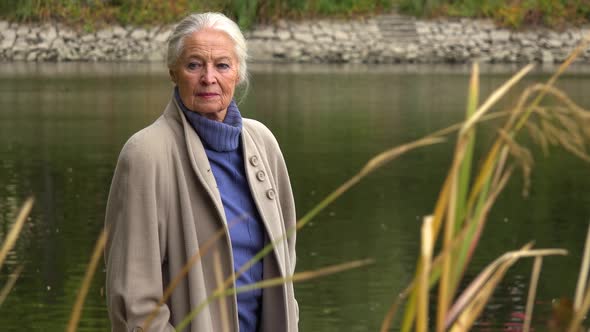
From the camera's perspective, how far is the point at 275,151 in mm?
3018

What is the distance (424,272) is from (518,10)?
128 feet

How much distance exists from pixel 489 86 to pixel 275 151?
24.5 meters

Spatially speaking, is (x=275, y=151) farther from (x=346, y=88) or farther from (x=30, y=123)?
(x=346, y=88)

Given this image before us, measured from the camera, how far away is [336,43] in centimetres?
3856

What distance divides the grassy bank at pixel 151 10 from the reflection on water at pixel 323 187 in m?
8.88

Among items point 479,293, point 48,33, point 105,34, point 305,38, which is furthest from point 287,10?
point 479,293

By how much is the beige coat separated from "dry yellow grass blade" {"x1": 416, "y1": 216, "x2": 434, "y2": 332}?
1.08m

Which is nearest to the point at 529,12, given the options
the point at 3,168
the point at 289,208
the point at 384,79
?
the point at 384,79

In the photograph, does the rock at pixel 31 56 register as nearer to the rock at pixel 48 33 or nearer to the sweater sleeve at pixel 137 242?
the rock at pixel 48 33

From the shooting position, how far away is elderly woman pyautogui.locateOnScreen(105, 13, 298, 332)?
271 cm

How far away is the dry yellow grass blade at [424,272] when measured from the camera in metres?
1.52

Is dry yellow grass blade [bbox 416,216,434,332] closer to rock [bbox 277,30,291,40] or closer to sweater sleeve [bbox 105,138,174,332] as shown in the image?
sweater sleeve [bbox 105,138,174,332]

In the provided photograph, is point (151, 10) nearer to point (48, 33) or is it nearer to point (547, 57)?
point (48, 33)

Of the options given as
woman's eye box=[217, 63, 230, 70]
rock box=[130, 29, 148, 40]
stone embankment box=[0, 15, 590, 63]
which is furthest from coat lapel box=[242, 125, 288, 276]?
rock box=[130, 29, 148, 40]
